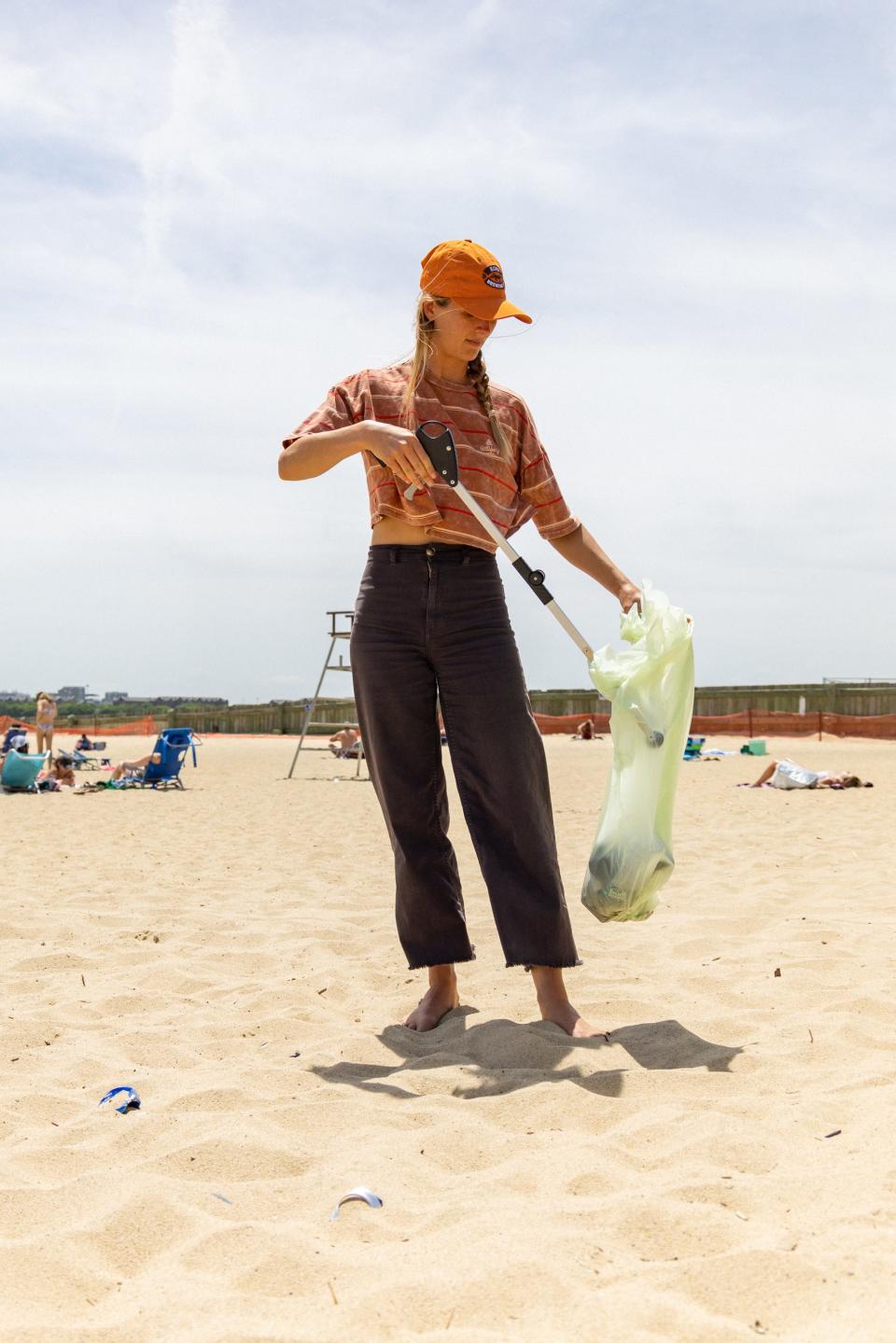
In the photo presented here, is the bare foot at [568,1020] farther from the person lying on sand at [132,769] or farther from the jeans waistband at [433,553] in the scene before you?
the person lying on sand at [132,769]

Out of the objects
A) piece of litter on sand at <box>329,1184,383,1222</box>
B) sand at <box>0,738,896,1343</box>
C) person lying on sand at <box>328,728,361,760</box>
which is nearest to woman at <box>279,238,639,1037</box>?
sand at <box>0,738,896,1343</box>

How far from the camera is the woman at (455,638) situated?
2918 millimetres

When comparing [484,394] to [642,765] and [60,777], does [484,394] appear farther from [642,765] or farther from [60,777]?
[60,777]

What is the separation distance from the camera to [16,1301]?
164 centimetres

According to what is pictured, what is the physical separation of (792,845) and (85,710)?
144ft

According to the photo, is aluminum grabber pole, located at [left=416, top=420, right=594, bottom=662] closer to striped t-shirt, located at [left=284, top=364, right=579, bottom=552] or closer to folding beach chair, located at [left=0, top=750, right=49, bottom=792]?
striped t-shirt, located at [left=284, top=364, right=579, bottom=552]

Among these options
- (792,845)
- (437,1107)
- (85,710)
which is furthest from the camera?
(85,710)

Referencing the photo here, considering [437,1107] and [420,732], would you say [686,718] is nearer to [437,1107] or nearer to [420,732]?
[420,732]

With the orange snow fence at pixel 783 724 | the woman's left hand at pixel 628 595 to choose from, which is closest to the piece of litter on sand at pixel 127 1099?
the woman's left hand at pixel 628 595

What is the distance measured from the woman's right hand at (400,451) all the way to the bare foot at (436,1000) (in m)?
1.36

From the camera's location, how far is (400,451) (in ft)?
8.71

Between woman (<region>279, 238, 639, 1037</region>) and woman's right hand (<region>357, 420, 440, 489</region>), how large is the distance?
18 centimetres

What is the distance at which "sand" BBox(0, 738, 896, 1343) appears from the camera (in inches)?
63.1

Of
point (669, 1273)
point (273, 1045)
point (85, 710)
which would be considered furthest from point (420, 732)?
point (85, 710)
